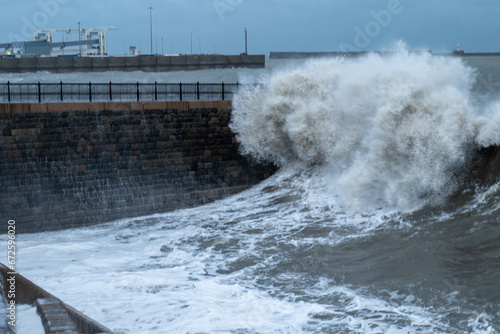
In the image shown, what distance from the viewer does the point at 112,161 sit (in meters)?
12.6

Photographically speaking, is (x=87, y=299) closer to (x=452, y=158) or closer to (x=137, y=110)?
(x=452, y=158)

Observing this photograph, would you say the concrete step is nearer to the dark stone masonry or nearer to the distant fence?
the dark stone masonry

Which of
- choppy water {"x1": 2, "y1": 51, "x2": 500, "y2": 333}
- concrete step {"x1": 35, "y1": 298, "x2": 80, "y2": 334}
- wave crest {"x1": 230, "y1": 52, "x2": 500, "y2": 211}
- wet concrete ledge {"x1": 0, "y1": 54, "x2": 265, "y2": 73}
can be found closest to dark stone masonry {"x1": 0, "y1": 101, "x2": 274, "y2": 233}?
choppy water {"x1": 2, "y1": 51, "x2": 500, "y2": 333}

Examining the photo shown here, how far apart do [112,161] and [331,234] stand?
18.0 ft

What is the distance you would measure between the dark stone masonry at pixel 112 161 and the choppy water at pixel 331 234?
497mm

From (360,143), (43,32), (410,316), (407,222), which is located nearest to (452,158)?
(407,222)

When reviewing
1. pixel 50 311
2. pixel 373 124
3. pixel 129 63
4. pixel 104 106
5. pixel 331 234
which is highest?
pixel 129 63

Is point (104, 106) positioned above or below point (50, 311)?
above

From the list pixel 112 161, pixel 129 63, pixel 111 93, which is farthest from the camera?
pixel 129 63

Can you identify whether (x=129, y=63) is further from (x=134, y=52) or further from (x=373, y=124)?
(x=373, y=124)

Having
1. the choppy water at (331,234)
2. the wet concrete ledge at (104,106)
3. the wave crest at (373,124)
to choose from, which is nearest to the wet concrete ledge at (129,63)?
the wet concrete ledge at (104,106)

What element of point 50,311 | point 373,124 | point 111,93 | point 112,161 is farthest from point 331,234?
point 111,93

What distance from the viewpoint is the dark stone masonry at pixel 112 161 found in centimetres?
1166

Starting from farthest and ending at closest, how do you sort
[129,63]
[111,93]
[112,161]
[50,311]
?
[129,63] → [111,93] → [112,161] → [50,311]
